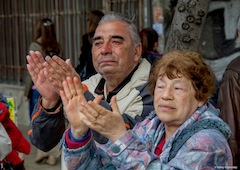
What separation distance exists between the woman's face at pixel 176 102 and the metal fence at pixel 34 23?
5.51 meters

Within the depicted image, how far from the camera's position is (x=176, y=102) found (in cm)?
225

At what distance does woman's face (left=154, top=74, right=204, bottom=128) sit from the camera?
7.38ft

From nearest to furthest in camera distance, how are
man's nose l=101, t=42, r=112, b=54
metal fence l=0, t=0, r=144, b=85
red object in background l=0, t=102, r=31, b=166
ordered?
man's nose l=101, t=42, r=112, b=54, red object in background l=0, t=102, r=31, b=166, metal fence l=0, t=0, r=144, b=85

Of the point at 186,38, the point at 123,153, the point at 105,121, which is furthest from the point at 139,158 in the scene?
the point at 186,38

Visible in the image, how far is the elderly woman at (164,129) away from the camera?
6.74 feet

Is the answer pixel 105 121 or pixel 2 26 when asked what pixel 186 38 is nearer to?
pixel 105 121

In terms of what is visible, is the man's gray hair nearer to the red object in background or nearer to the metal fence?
the red object in background

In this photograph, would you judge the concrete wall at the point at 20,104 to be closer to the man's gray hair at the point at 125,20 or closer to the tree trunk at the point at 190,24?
the tree trunk at the point at 190,24

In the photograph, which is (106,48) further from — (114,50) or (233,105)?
(233,105)

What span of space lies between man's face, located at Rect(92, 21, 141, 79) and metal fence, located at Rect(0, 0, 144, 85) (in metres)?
4.85

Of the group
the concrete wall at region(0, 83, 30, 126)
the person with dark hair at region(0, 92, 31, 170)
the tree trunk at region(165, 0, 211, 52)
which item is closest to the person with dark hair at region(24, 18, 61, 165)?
the concrete wall at region(0, 83, 30, 126)

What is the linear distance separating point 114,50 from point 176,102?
73 centimetres

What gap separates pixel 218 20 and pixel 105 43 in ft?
14.5

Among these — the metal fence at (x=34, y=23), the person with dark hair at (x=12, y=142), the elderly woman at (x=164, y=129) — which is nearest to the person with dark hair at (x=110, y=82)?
the elderly woman at (x=164, y=129)
